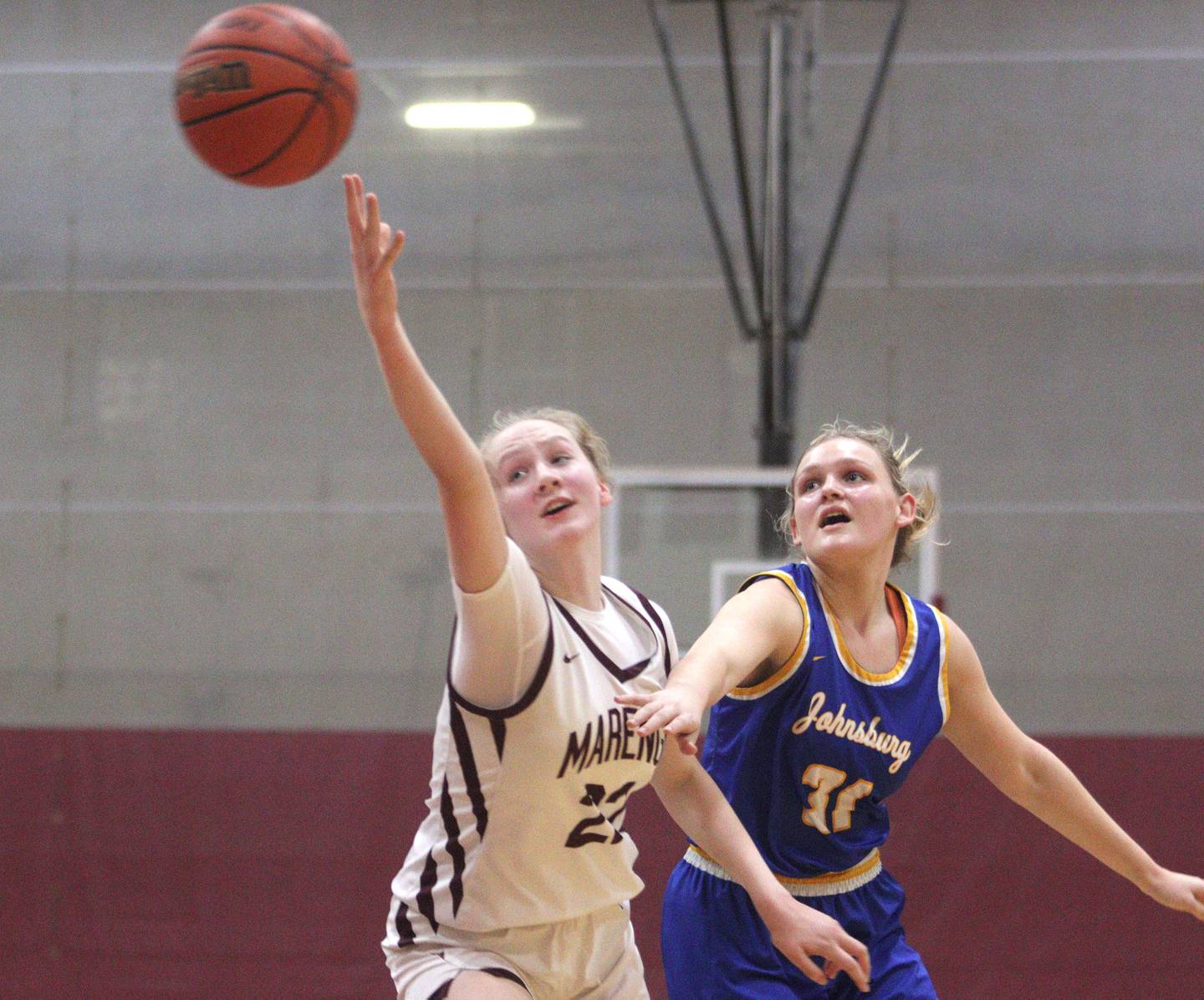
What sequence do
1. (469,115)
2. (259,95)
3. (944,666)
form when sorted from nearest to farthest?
(944,666) < (259,95) < (469,115)

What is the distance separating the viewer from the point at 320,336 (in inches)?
272

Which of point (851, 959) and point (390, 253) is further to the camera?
point (851, 959)

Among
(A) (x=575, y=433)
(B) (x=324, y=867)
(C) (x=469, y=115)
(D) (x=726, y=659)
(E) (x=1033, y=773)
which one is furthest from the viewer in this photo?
(C) (x=469, y=115)

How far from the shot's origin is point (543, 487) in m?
2.29

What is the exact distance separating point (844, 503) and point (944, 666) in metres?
0.39

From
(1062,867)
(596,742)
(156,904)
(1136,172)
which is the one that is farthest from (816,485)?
(1136,172)

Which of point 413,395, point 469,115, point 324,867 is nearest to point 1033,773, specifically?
point 413,395

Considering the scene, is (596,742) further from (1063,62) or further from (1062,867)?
(1063,62)

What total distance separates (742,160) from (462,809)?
4.56 meters

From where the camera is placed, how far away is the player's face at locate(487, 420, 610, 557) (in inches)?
90.4

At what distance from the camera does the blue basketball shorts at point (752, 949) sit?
247 cm

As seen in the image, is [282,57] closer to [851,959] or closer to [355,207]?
[355,207]

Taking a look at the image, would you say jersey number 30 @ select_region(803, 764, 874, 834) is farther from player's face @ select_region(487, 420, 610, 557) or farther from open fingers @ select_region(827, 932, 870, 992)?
player's face @ select_region(487, 420, 610, 557)

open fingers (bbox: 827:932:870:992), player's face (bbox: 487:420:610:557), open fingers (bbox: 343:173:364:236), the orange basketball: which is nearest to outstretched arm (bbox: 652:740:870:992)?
open fingers (bbox: 827:932:870:992)
